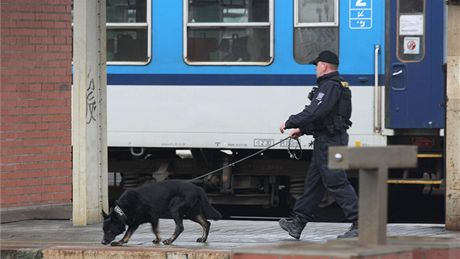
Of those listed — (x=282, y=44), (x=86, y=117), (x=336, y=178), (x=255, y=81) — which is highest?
(x=282, y=44)

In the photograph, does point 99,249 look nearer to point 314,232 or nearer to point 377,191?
point 314,232

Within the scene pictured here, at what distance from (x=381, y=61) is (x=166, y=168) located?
3.06 m

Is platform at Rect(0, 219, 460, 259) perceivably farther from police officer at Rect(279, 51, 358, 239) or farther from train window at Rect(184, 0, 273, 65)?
train window at Rect(184, 0, 273, 65)

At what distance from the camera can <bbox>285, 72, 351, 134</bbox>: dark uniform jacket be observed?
886 centimetres

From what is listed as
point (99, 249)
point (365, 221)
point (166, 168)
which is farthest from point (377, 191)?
point (166, 168)

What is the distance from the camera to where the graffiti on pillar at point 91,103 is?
1030 centimetres

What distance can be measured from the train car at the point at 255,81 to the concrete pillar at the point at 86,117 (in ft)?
7.19

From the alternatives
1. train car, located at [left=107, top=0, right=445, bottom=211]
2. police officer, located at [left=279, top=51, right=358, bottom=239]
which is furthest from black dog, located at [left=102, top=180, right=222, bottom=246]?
train car, located at [left=107, top=0, right=445, bottom=211]

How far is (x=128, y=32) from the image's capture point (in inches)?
503

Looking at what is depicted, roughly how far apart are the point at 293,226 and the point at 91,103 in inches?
100

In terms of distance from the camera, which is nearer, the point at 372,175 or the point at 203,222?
the point at 372,175

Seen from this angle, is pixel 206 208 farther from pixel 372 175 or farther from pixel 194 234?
pixel 372 175

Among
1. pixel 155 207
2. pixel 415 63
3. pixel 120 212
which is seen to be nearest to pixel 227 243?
pixel 155 207

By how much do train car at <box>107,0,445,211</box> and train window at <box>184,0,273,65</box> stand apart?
12 mm
